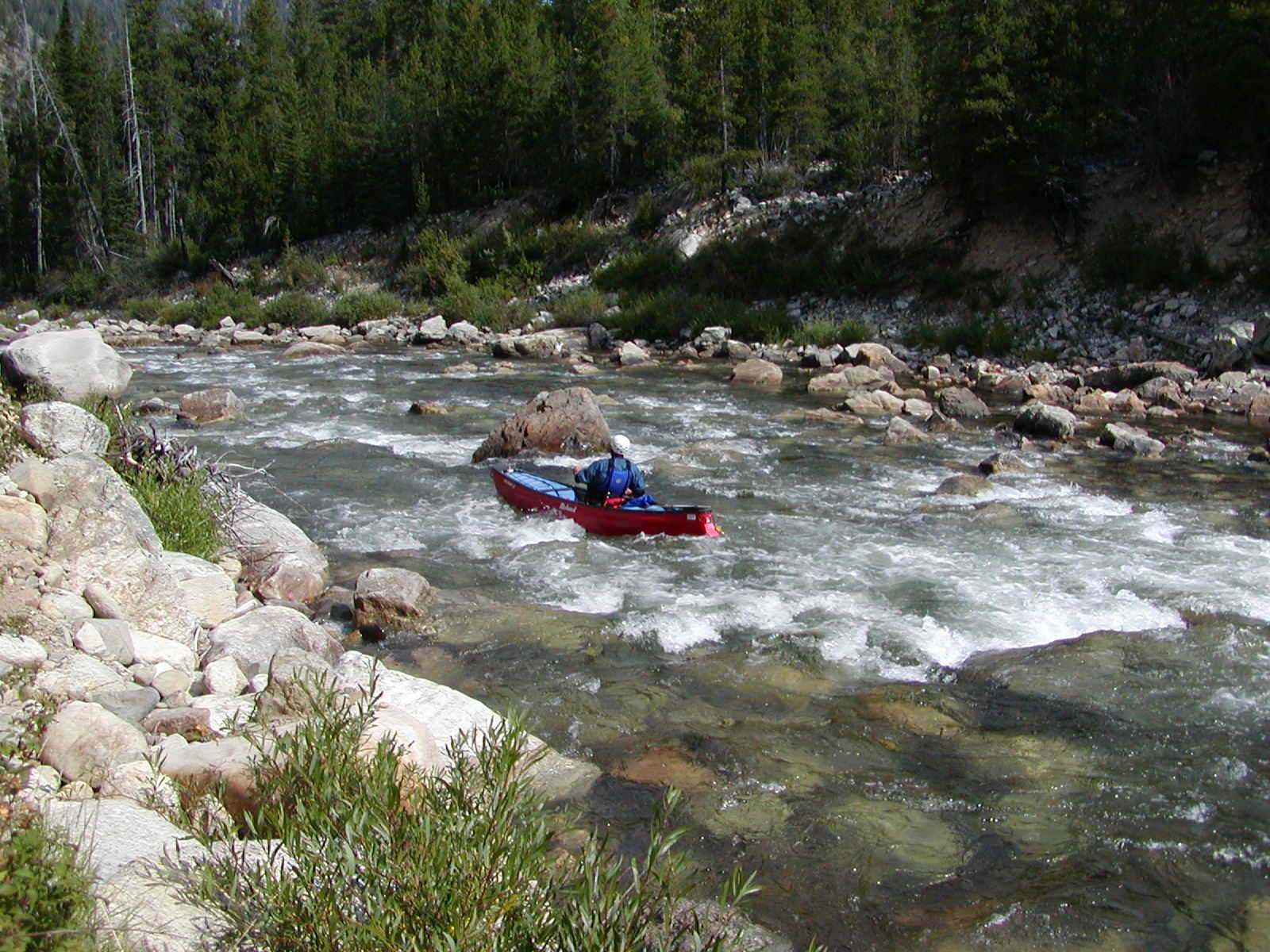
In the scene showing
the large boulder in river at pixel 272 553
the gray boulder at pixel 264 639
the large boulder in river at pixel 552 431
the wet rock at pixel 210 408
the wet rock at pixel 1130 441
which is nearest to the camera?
the gray boulder at pixel 264 639

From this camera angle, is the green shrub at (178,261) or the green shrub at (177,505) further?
the green shrub at (178,261)

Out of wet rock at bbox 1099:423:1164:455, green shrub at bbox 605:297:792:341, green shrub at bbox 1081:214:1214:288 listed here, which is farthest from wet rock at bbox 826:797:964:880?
green shrub at bbox 605:297:792:341

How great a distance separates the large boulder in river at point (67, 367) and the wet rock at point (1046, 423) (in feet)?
35.5

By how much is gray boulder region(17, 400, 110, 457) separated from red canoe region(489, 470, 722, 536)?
397 cm

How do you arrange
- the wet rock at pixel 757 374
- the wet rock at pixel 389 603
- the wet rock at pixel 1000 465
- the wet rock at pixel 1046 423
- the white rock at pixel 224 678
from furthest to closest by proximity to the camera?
the wet rock at pixel 757 374 < the wet rock at pixel 1046 423 < the wet rock at pixel 1000 465 < the wet rock at pixel 389 603 < the white rock at pixel 224 678

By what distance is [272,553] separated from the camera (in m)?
7.88

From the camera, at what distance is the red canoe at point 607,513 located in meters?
9.31

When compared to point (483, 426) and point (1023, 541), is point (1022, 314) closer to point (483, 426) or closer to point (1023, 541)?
point (483, 426)

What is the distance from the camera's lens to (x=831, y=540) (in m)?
9.38

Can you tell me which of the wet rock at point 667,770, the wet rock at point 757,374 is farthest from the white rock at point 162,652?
→ the wet rock at point 757,374

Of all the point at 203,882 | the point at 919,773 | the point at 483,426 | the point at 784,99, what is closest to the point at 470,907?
the point at 203,882

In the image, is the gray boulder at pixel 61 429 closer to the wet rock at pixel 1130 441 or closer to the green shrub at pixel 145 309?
the wet rock at pixel 1130 441

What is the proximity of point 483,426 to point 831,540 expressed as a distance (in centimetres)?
706

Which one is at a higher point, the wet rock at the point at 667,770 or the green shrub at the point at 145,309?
the green shrub at the point at 145,309
